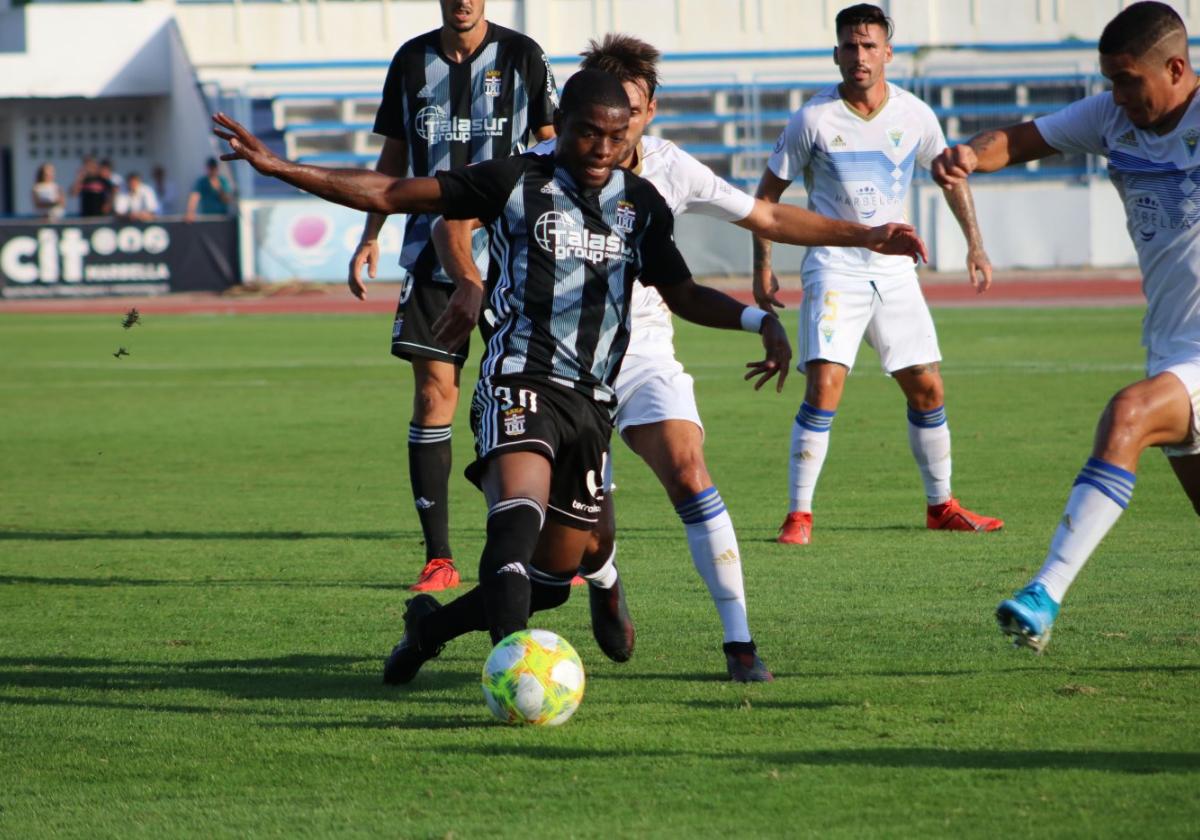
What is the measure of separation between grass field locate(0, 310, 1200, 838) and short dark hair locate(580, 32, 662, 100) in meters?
1.92

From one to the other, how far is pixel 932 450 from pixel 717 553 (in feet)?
11.0

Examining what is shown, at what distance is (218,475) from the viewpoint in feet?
35.1

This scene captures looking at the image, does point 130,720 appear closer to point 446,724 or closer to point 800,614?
point 446,724

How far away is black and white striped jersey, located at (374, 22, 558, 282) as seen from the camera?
23.6ft

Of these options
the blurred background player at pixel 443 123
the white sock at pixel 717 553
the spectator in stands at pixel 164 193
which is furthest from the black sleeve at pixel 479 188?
the spectator in stands at pixel 164 193

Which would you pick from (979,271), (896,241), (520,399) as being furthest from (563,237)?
(979,271)

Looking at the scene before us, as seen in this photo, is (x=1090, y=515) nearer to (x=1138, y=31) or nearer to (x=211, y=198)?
(x=1138, y=31)

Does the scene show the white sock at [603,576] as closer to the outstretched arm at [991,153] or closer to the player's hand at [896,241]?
the player's hand at [896,241]

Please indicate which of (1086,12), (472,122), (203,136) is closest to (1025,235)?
(1086,12)

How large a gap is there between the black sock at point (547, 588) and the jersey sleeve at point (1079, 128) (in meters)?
2.06

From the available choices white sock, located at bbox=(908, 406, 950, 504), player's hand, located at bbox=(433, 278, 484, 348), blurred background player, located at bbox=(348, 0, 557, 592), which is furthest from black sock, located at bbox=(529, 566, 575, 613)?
white sock, located at bbox=(908, 406, 950, 504)

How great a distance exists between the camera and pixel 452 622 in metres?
5.07

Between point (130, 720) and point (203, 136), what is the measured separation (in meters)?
34.8

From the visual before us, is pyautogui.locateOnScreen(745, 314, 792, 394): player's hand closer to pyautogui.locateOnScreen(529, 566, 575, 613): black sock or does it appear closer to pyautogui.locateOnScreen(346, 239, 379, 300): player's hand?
pyautogui.locateOnScreen(529, 566, 575, 613): black sock
